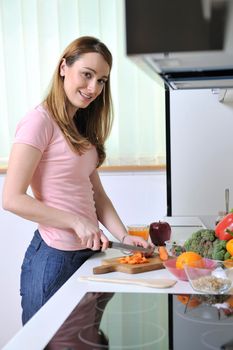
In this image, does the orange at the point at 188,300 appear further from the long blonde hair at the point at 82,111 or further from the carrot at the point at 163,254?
the long blonde hair at the point at 82,111

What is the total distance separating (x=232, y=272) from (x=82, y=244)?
42 centimetres

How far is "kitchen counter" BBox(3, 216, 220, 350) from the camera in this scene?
2.79ft

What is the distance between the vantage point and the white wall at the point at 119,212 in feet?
8.11

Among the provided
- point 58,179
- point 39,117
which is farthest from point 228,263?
point 39,117

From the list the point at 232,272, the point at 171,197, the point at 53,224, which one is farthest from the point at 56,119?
the point at 171,197

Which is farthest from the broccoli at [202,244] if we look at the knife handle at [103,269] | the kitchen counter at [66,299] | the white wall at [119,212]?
the white wall at [119,212]

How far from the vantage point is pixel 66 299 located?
1.08 metres

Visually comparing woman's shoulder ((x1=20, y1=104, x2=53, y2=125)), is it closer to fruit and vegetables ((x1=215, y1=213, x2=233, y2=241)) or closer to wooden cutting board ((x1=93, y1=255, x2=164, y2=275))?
wooden cutting board ((x1=93, y1=255, x2=164, y2=275))

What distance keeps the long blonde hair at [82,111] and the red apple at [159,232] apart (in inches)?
10.5

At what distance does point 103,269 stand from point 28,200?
27 cm

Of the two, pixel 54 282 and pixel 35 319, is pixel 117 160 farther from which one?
pixel 35 319

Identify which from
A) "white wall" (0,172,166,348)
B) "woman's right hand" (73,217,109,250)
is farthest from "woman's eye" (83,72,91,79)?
"white wall" (0,172,166,348)

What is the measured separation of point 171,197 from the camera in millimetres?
2348

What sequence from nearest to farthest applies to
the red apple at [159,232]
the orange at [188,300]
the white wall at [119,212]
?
the orange at [188,300], the red apple at [159,232], the white wall at [119,212]
